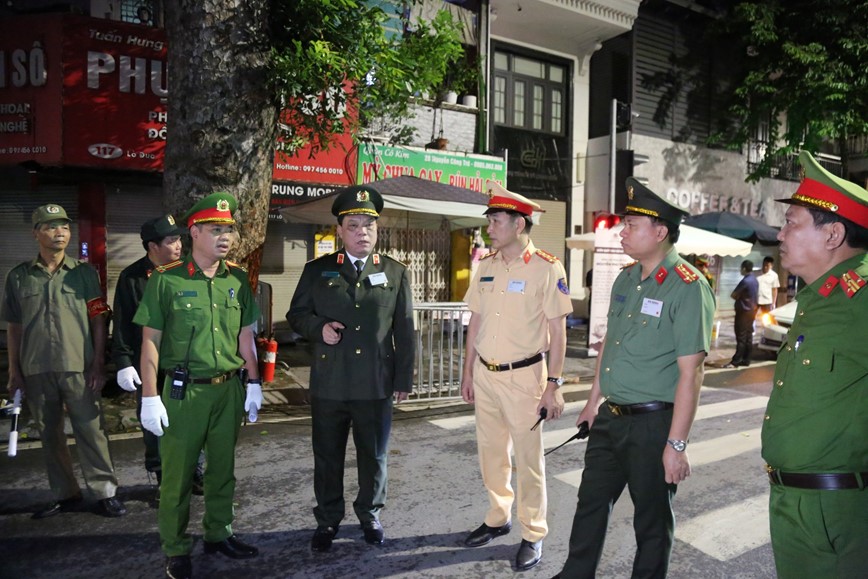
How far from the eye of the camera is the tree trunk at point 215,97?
21.9 ft

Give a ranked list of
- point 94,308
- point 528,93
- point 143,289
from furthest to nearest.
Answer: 1. point 528,93
2. point 143,289
3. point 94,308

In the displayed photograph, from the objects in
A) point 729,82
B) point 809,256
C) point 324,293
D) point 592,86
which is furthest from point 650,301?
point 729,82

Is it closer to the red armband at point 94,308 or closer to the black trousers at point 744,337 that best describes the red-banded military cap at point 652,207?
the red armband at point 94,308

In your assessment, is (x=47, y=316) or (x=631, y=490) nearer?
(x=631, y=490)

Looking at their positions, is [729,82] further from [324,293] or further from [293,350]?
[324,293]

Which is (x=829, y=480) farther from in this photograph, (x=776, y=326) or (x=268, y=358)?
(x=776, y=326)

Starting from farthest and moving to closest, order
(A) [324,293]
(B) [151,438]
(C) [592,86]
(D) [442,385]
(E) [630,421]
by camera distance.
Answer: (C) [592,86] → (D) [442,385] → (B) [151,438] → (A) [324,293] → (E) [630,421]

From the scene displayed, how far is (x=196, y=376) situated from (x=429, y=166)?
32.6 feet

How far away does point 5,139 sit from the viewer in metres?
9.74

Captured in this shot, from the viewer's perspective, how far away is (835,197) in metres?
2.30

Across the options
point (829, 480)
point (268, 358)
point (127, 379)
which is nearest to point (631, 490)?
point (829, 480)

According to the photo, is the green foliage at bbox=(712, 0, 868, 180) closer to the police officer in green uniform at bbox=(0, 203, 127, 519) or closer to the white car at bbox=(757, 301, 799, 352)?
the white car at bbox=(757, 301, 799, 352)

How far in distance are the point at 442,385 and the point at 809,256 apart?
614cm

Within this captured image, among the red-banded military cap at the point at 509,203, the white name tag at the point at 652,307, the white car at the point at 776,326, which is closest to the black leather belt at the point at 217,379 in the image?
the red-banded military cap at the point at 509,203
